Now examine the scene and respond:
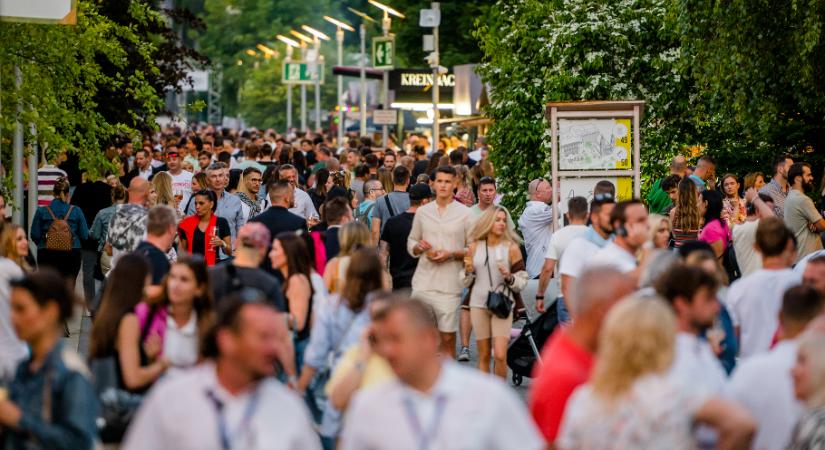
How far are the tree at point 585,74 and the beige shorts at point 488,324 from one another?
1221 centimetres

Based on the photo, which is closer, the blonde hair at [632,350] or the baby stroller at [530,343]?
the blonde hair at [632,350]

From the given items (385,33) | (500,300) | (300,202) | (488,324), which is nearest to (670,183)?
(300,202)

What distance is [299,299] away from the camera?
9.94 metres

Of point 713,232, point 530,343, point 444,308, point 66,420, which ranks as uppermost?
point 713,232

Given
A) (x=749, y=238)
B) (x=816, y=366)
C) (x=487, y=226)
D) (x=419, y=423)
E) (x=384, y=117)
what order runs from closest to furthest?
(x=419, y=423)
(x=816, y=366)
(x=487, y=226)
(x=749, y=238)
(x=384, y=117)

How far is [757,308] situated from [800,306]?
5.46ft

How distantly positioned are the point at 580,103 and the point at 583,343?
12.8 meters

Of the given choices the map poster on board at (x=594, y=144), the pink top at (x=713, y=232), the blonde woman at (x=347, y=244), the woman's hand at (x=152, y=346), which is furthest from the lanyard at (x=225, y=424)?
the map poster on board at (x=594, y=144)

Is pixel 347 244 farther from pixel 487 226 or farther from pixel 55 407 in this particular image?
pixel 55 407

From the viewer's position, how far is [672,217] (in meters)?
16.2

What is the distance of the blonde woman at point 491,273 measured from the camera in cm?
1276

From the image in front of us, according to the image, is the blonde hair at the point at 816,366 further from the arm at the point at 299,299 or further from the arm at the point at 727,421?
the arm at the point at 299,299

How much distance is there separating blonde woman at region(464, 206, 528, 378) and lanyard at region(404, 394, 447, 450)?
23.8ft

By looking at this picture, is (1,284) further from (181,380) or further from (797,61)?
(797,61)
